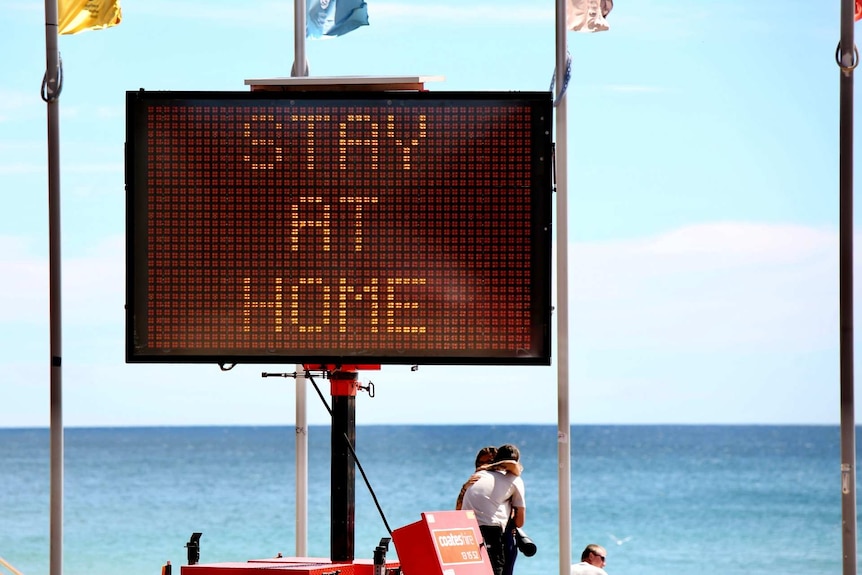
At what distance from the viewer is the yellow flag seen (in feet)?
36.5

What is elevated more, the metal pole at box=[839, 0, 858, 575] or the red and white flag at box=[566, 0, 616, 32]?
the red and white flag at box=[566, 0, 616, 32]

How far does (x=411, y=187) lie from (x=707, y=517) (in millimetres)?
42805

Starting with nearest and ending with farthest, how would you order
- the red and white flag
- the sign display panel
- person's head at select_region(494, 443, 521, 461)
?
the sign display panel, person's head at select_region(494, 443, 521, 461), the red and white flag

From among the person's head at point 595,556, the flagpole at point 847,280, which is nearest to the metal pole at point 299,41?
the flagpole at point 847,280

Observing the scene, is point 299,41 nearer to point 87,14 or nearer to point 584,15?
point 87,14

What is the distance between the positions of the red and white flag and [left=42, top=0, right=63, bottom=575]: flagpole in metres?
3.42

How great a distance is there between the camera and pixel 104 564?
38.5m

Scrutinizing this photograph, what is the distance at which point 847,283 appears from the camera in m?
10.2

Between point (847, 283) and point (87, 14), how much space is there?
5.48 metres

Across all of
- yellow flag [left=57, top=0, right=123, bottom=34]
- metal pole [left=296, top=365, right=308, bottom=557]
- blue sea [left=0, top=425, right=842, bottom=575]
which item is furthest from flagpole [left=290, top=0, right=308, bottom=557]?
blue sea [left=0, top=425, right=842, bottom=575]

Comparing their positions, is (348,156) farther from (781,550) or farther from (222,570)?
(781,550)

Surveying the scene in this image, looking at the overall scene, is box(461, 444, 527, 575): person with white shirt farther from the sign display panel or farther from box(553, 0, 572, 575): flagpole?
the sign display panel

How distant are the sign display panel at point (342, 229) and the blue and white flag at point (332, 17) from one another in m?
3.87

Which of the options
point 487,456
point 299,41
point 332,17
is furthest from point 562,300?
point 332,17
